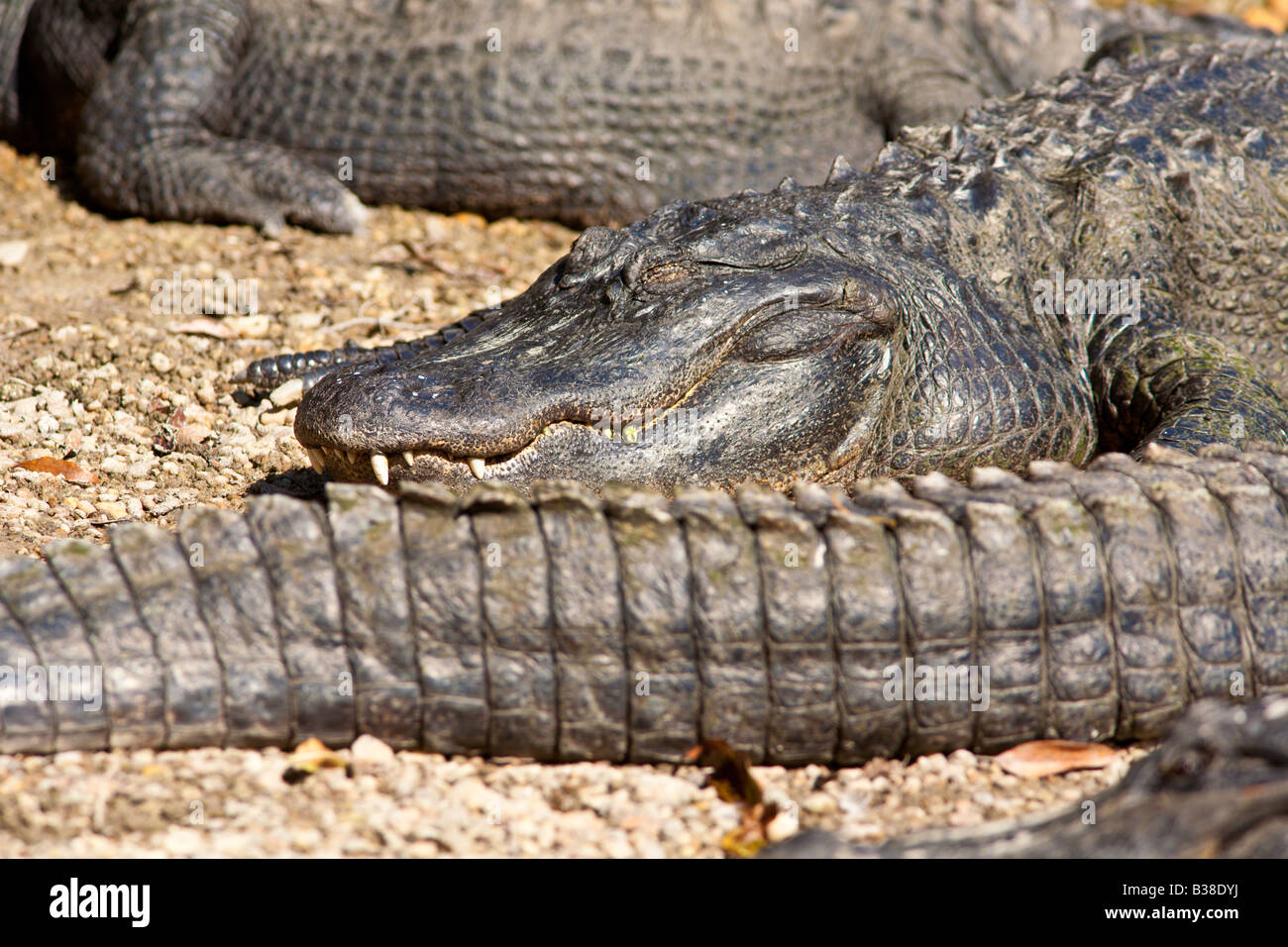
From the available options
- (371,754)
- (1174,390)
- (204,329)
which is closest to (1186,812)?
(371,754)

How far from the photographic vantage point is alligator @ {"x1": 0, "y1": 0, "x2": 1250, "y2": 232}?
200 inches

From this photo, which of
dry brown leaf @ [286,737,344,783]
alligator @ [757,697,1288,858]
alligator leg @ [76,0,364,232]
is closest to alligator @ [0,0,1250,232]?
alligator leg @ [76,0,364,232]

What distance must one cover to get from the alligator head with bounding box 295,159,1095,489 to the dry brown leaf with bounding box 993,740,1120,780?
2.77ft

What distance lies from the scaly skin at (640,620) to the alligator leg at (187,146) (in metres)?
3.21

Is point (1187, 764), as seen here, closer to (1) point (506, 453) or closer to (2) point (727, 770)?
(2) point (727, 770)

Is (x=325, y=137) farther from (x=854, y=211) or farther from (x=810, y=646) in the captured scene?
(x=810, y=646)


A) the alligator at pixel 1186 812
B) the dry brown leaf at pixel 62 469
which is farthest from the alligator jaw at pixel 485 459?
the alligator at pixel 1186 812

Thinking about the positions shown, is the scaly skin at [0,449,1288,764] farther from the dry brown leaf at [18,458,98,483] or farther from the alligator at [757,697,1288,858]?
the dry brown leaf at [18,458,98,483]

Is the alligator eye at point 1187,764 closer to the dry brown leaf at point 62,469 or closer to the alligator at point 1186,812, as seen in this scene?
the alligator at point 1186,812

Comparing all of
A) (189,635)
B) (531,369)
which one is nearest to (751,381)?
(531,369)

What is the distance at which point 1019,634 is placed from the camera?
2.15 meters

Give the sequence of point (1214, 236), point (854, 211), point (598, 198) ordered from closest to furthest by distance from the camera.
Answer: point (854, 211) < point (1214, 236) < point (598, 198)

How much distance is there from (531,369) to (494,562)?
2.33 ft

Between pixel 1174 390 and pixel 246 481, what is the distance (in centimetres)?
251
